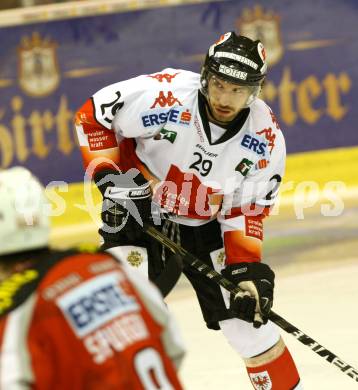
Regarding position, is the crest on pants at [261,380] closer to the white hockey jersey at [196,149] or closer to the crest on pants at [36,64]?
the white hockey jersey at [196,149]

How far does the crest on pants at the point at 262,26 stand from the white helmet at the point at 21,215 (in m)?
4.55

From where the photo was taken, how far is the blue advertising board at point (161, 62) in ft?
20.0

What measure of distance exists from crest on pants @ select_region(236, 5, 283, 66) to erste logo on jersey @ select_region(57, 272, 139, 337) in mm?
4620

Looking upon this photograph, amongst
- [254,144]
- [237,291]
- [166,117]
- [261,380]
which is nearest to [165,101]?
[166,117]

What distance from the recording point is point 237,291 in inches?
132

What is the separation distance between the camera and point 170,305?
15.5 feet

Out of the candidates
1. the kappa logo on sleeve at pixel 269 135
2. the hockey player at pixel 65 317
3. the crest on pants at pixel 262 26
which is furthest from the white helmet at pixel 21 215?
the crest on pants at pixel 262 26

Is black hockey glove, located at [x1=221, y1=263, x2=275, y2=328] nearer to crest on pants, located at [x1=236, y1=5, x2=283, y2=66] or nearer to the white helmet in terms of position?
the white helmet

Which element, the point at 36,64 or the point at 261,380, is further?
the point at 36,64

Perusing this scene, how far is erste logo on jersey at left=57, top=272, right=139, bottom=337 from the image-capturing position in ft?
5.68

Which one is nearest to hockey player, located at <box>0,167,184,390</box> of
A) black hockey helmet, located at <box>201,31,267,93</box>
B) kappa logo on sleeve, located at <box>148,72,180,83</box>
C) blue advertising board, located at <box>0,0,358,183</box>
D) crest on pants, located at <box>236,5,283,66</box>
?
black hockey helmet, located at <box>201,31,267,93</box>

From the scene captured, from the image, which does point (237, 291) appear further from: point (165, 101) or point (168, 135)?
point (165, 101)

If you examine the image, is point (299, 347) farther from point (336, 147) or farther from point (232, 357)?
point (336, 147)

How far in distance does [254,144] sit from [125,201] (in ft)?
1.56
